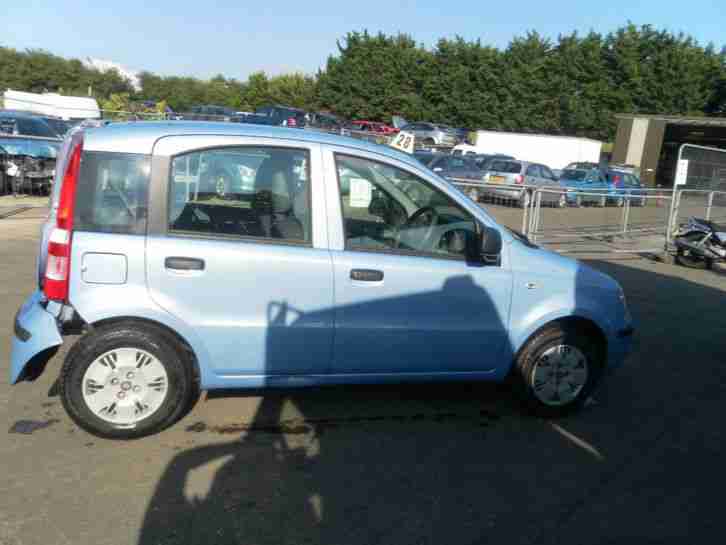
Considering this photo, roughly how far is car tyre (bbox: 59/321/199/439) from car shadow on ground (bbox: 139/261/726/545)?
310 mm

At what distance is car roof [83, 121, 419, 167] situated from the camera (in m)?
4.00

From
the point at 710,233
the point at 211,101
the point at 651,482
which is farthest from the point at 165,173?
the point at 211,101

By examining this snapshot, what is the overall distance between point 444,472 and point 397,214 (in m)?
1.71

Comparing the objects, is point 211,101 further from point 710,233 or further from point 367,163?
point 367,163

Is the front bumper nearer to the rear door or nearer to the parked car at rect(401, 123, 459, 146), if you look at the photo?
the rear door

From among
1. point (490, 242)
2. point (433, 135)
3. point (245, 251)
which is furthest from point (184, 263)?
point (433, 135)

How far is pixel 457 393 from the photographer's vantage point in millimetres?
5340

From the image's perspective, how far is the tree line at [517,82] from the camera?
171 ft

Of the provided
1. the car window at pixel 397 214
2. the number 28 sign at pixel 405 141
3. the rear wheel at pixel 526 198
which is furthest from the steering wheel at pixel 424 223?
the rear wheel at pixel 526 198

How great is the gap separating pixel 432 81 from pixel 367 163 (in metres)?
54.9

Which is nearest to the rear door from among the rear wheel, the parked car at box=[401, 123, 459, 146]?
the rear wheel

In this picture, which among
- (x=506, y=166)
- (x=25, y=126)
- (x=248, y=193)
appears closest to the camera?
(x=248, y=193)

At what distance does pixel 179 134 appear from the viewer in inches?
162

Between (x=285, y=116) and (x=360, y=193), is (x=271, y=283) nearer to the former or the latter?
(x=360, y=193)
